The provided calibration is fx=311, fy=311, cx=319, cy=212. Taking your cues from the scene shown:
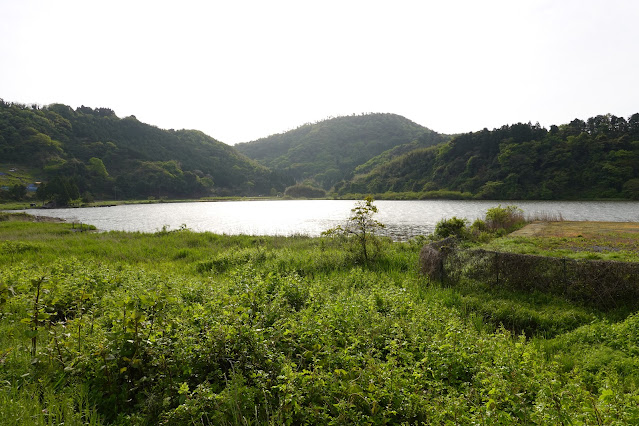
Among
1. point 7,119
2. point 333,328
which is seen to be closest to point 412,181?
point 333,328

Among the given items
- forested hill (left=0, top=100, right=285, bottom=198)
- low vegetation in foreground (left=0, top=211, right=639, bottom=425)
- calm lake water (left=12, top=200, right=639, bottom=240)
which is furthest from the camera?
forested hill (left=0, top=100, right=285, bottom=198)

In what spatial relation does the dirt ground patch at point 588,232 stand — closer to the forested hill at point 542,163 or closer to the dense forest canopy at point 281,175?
the forested hill at point 542,163

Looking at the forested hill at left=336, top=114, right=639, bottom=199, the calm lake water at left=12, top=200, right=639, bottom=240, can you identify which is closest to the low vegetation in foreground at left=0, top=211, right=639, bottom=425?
the calm lake water at left=12, top=200, right=639, bottom=240

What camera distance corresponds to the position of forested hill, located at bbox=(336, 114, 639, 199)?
85062mm

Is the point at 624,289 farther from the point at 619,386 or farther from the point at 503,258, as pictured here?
the point at 619,386

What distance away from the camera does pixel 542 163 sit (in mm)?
97375

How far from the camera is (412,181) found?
13875cm

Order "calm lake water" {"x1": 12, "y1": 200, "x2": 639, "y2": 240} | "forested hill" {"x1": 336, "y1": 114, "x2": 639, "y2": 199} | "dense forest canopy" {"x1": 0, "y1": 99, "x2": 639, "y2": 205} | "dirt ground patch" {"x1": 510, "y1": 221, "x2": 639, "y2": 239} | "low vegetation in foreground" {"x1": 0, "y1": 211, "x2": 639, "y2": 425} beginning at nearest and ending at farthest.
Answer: "low vegetation in foreground" {"x1": 0, "y1": 211, "x2": 639, "y2": 425}
"dirt ground patch" {"x1": 510, "y1": 221, "x2": 639, "y2": 239}
"calm lake water" {"x1": 12, "y1": 200, "x2": 639, "y2": 240}
"forested hill" {"x1": 336, "y1": 114, "x2": 639, "y2": 199}
"dense forest canopy" {"x1": 0, "y1": 99, "x2": 639, "y2": 205}

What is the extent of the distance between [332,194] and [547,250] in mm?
145263

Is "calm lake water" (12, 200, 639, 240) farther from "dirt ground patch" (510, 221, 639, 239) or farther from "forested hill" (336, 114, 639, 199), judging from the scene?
"forested hill" (336, 114, 639, 199)

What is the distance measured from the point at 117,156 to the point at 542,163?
16668 cm

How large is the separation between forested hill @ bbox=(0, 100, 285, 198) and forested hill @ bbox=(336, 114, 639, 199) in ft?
317

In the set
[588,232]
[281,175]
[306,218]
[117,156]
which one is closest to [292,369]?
[588,232]

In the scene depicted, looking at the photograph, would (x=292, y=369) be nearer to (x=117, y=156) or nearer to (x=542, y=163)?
(x=542, y=163)
